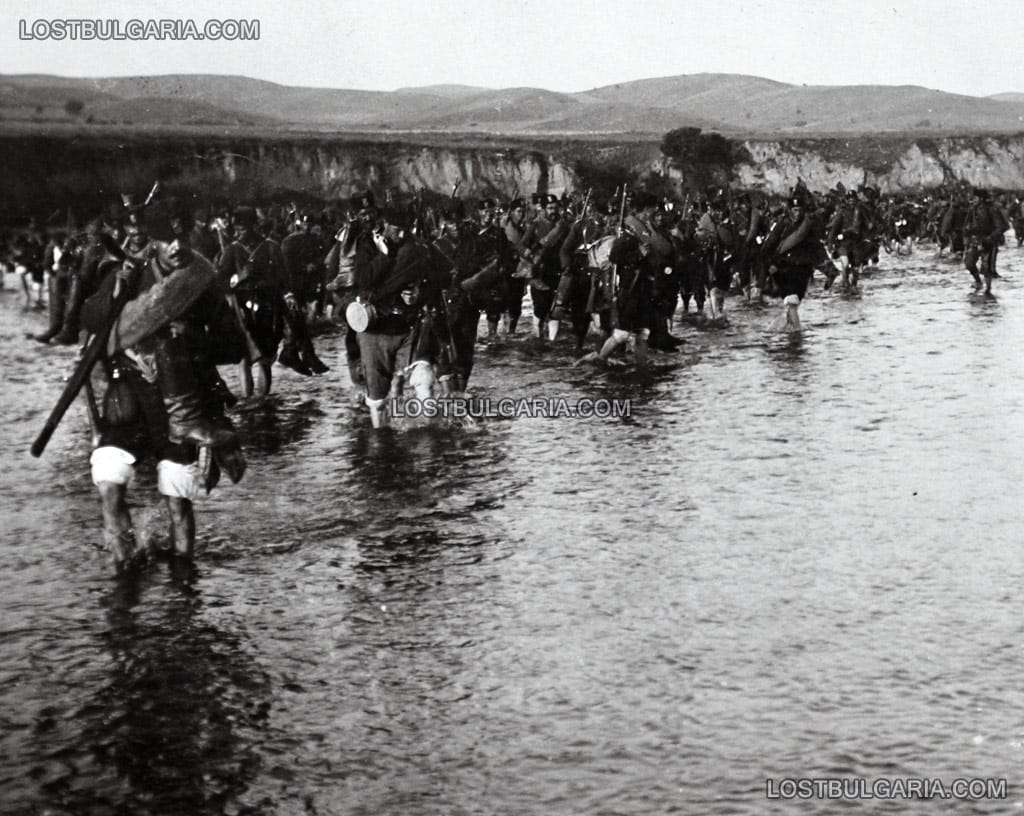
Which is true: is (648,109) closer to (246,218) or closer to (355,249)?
(246,218)

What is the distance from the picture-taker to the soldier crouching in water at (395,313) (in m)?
12.2

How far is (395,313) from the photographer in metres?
12.2

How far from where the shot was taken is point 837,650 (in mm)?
6684

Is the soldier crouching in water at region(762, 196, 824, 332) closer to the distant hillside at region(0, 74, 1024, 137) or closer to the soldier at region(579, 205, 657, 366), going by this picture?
the soldier at region(579, 205, 657, 366)

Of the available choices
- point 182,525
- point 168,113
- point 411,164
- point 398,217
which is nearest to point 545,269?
point 398,217

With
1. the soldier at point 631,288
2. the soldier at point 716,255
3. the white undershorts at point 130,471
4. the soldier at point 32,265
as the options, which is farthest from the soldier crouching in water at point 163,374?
the soldier at point 32,265

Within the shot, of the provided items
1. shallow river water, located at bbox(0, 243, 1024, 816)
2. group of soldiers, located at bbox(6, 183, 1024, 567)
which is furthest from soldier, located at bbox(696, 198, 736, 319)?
shallow river water, located at bbox(0, 243, 1024, 816)

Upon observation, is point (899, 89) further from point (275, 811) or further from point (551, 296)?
point (275, 811)

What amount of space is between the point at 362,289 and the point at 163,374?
432 centimetres

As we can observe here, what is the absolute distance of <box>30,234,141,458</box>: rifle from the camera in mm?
7586

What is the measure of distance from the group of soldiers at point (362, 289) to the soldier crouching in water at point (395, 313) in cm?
1

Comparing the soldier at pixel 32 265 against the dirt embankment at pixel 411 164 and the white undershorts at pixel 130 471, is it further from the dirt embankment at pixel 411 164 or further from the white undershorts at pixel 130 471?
the white undershorts at pixel 130 471

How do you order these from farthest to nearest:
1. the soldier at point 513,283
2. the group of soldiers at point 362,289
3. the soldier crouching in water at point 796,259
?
1. the soldier at point 513,283
2. the soldier crouching in water at point 796,259
3. the group of soldiers at point 362,289

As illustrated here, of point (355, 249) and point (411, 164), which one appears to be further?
point (411, 164)
